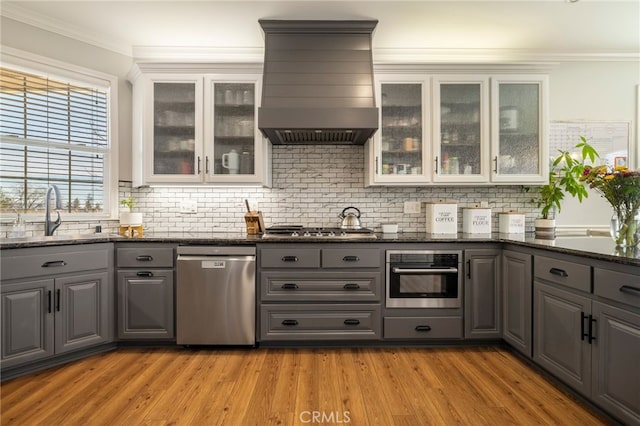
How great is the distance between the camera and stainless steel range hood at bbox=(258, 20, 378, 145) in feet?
9.20

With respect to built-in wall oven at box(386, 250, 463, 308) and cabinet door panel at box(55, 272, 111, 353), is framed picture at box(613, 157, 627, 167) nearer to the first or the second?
built-in wall oven at box(386, 250, 463, 308)

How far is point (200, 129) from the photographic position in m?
3.04

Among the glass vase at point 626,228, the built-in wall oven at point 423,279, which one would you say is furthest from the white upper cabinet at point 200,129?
the glass vase at point 626,228

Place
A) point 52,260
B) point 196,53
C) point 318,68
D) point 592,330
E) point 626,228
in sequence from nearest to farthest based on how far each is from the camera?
point 592,330 → point 626,228 → point 52,260 → point 318,68 → point 196,53

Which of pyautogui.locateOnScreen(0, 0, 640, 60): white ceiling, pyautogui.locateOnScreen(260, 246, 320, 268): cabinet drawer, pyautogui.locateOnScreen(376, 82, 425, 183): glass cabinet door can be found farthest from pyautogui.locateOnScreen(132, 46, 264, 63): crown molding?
pyautogui.locateOnScreen(260, 246, 320, 268): cabinet drawer

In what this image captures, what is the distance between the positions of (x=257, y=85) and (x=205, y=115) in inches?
21.5

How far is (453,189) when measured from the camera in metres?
3.41

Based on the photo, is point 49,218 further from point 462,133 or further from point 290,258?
point 462,133

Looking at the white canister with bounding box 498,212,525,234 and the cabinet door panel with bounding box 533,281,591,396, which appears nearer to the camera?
the cabinet door panel with bounding box 533,281,591,396

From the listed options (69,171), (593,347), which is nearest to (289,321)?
(593,347)

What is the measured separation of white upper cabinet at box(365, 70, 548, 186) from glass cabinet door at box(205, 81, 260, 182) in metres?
1.12

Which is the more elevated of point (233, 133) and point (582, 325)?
point (233, 133)

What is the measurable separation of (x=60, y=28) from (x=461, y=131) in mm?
3704

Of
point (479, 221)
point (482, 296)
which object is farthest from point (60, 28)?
point (482, 296)
